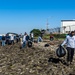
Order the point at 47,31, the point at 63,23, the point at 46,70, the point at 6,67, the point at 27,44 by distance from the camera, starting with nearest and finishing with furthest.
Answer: the point at 46,70 → the point at 6,67 → the point at 27,44 → the point at 47,31 → the point at 63,23

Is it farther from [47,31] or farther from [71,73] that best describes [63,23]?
[71,73]

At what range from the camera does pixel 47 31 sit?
2589 inches

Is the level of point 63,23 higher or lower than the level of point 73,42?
higher

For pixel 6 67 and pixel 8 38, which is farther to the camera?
pixel 8 38

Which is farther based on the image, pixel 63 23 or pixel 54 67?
pixel 63 23

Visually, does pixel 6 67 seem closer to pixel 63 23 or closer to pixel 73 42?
pixel 73 42

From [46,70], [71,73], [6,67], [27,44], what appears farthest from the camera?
[27,44]

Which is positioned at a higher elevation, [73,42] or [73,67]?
[73,42]

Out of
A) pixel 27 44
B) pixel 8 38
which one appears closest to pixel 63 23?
pixel 8 38

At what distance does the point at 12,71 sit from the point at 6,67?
4.11 feet

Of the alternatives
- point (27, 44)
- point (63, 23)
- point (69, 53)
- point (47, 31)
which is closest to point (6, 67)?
point (69, 53)

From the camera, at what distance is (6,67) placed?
15289 millimetres

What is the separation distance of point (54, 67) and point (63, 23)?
67559mm

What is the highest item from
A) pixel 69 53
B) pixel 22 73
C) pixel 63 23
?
pixel 63 23
